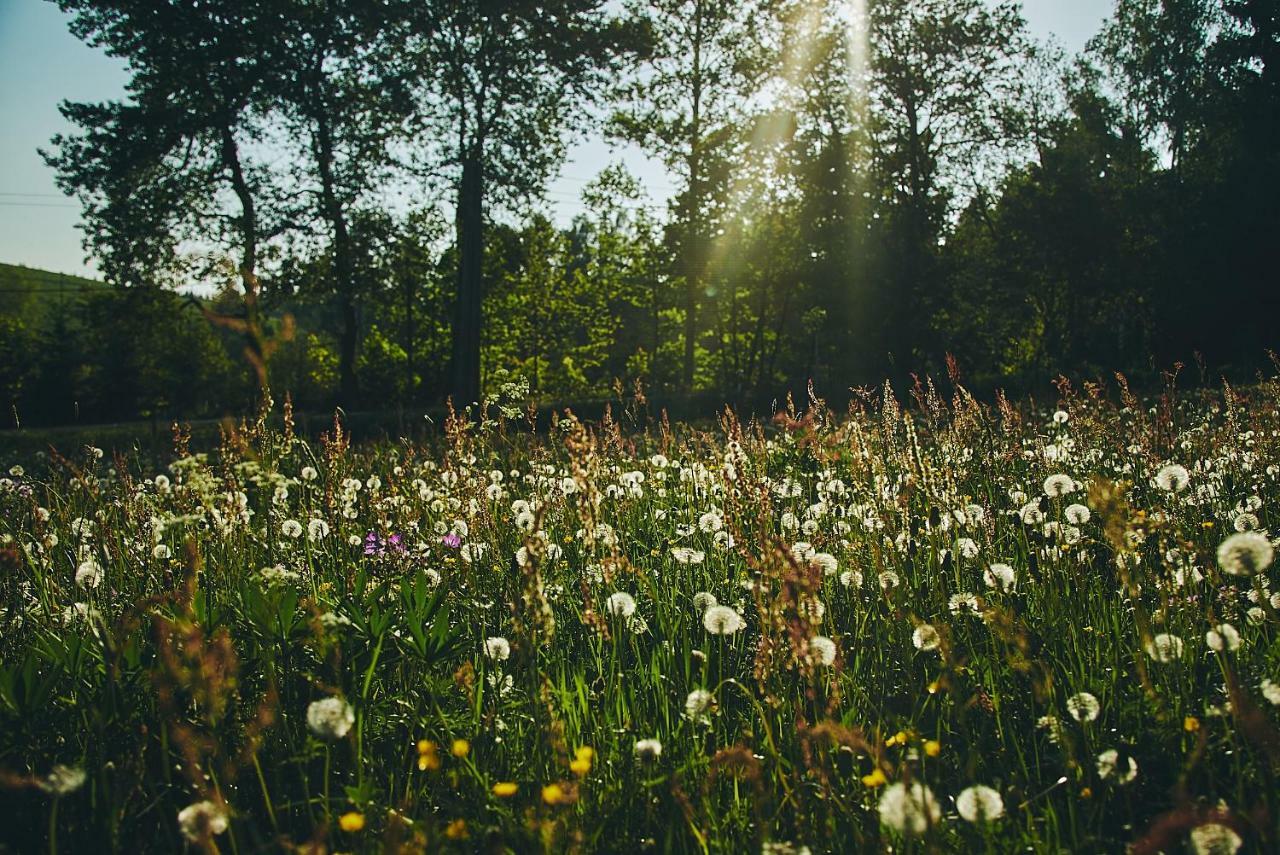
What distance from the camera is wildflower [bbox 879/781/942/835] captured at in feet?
4.27

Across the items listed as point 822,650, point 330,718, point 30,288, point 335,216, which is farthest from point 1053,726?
point 30,288

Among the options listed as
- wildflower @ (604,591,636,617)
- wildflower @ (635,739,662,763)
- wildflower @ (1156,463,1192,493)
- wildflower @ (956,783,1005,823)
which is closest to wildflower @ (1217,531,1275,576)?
wildflower @ (956,783,1005,823)

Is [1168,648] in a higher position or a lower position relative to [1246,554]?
lower

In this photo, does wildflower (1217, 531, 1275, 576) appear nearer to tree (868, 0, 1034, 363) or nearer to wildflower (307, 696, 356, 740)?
wildflower (307, 696, 356, 740)

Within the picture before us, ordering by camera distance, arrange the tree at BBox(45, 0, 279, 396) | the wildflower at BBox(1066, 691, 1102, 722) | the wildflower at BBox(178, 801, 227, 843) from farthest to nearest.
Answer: the tree at BBox(45, 0, 279, 396)
the wildflower at BBox(1066, 691, 1102, 722)
the wildflower at BBox(178, 801, 227, 843)

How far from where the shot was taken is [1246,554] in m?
1.69

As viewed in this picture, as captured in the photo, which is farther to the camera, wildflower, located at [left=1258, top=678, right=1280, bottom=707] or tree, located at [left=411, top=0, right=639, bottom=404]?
tree, located at [left=411, top=0, right=639, bottom=404]

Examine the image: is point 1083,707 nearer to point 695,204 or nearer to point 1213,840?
point 1213,840

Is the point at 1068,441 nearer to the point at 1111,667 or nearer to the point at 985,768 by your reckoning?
the point at 1111,667

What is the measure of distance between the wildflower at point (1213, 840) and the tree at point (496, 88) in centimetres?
1831

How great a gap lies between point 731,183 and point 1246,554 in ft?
82.6

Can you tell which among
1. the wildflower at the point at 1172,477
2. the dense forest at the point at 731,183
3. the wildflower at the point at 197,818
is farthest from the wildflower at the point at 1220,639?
the dense forest at the point at 731,183

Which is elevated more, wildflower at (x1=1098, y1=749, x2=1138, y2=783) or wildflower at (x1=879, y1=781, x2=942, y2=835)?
wildflower at (x1=879, y1=781, x2=942, y2=835)

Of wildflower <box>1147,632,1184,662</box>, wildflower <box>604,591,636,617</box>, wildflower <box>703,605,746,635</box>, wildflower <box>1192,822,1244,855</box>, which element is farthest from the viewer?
wildflower <box>604,591,636,617</box>
